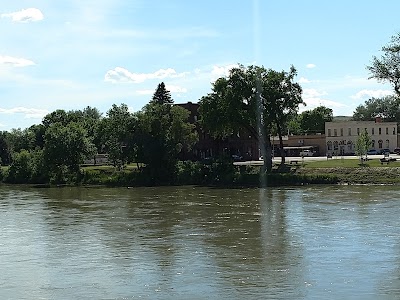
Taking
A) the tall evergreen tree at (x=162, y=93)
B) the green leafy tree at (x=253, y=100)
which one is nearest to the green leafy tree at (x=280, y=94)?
the green leafy tree at (x=253, y=100)

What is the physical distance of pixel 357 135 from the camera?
115500 mm

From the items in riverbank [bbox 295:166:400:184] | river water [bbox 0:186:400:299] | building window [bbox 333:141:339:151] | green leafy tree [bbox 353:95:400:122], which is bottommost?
river water [bbox 0:186:400:299]

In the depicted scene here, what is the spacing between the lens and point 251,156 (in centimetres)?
10069

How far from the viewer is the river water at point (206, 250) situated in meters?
17.9

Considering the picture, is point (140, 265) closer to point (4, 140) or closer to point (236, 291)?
point (236, 291)

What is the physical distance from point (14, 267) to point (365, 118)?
162325mm

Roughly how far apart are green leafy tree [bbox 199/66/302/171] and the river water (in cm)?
2534

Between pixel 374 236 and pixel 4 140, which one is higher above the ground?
pixel 4 140

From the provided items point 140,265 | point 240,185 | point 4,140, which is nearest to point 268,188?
point 240,185

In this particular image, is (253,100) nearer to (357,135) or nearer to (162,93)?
(162,93)

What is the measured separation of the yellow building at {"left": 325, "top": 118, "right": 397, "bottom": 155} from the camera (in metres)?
116

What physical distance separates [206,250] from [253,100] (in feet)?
153

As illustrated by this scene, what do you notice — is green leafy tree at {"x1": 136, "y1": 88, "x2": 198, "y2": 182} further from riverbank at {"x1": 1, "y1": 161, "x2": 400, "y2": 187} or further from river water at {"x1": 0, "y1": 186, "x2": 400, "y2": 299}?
river water at {"x1": 0, "y1": 186, "x2": 400, "y2": 299}

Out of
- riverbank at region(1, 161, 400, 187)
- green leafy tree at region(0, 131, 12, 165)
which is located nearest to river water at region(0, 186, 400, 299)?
riverbank at region(1, 161, 400, 187)
